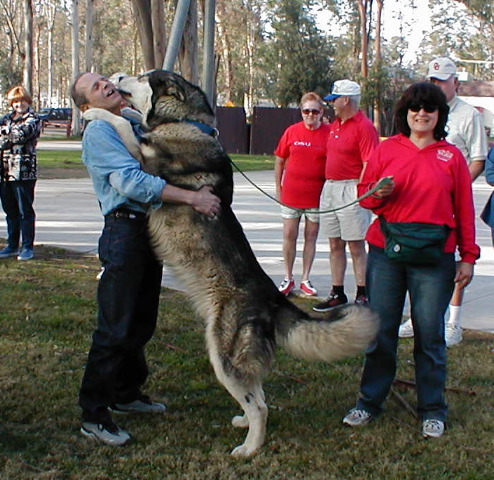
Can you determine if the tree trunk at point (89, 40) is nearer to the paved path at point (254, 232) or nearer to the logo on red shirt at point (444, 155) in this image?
the paved path at point (254, 232)

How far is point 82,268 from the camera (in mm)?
8703

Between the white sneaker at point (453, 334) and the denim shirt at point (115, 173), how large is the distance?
3256mm

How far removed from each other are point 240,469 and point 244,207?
10487 mm

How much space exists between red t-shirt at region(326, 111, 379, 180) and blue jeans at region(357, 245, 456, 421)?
2.73 metres

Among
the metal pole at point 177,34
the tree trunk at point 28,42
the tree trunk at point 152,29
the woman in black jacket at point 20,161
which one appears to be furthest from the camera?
the tree trunk at point 28,42

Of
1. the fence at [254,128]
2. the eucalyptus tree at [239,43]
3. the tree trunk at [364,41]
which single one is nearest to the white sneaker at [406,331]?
the fence at [254,128]

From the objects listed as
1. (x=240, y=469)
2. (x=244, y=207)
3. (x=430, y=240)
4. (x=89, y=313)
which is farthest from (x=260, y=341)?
(x=244, y=207)

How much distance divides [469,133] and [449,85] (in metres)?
0.42

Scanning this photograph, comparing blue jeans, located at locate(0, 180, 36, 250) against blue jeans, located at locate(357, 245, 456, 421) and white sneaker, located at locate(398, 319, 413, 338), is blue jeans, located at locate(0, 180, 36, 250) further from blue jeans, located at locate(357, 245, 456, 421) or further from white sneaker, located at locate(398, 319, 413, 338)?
blue jeans, located at locate(357, 245, 456, 421)

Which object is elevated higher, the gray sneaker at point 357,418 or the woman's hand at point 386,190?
the woman's hand at point 386,190

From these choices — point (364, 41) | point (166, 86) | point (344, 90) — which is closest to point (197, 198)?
point (166, 86)

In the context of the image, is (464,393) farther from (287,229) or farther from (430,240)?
(287,229)

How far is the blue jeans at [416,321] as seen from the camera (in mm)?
4133

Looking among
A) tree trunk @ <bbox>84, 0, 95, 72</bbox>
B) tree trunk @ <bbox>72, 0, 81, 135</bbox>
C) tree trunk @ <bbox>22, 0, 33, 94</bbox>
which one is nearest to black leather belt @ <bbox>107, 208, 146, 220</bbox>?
tree trunk @ <bbox>22, 0, 33, 94</bbox>
